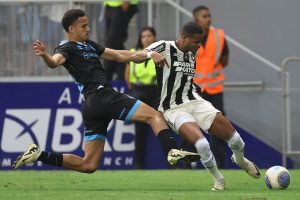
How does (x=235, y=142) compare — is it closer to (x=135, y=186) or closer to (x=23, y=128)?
(x=135, y=186)

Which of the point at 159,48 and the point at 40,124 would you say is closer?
the point at 159,48

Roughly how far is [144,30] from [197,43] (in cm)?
457

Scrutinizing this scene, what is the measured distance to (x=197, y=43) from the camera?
1292 cm

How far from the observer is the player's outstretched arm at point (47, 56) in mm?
11555

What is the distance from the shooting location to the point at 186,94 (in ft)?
42.6

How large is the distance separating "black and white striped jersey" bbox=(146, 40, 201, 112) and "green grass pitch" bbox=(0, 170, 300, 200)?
1.08 meters

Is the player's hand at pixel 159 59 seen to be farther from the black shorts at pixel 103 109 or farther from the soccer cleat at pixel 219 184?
the soccer cleat at pixel 219 184

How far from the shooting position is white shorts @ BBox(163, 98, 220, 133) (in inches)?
503

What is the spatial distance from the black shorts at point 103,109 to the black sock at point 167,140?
567 mm

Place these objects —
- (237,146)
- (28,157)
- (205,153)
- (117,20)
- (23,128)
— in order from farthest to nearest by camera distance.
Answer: (23,128) < (117,20) < (237,146) < (28,157) < (205,153)

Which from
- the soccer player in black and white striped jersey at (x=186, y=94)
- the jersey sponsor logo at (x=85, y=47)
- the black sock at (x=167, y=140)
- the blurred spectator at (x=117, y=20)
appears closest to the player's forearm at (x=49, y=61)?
the jersey sponsor logo at (x=85, y=47)

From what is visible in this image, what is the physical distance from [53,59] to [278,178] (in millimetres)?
2978

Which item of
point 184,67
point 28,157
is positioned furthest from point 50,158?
point 184,67

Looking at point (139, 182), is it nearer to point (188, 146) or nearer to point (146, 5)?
point (188, 146)
